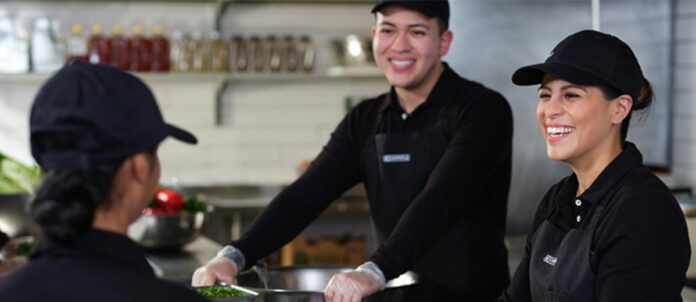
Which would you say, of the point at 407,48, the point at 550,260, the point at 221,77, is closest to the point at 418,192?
the point at 407,48

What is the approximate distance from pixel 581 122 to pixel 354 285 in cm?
56

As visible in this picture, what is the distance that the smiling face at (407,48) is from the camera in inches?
114

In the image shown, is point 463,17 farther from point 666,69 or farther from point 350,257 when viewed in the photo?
point 350,257

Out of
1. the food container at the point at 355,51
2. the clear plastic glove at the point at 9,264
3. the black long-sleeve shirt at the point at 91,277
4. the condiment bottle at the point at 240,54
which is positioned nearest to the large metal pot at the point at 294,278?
the clear plastic glove at the point at 9,264

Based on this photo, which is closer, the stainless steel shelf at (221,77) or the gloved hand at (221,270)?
the gloved hand at (221,270)

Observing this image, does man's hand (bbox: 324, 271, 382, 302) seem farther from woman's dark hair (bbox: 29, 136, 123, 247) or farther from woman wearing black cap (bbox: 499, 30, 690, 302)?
woman's dark hair (bbox: 29, 136, 123, 247)

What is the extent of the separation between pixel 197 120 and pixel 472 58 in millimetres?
2612

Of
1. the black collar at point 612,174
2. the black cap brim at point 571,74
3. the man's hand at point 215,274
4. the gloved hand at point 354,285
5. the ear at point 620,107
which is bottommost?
the man's hand at point 215,274

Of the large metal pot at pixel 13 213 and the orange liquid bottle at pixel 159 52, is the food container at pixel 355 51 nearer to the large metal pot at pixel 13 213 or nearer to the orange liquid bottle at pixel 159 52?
the orange liquid bottle at pixel 159 52

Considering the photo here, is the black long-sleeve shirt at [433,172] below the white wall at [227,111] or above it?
above

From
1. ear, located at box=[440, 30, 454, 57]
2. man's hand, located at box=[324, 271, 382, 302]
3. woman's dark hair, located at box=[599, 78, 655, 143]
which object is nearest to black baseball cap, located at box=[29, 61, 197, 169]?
man's hand, located at box=[324, 271, 382, 302]

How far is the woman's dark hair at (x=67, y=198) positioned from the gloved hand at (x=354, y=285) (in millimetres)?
807

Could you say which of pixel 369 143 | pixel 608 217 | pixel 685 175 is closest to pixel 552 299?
pixel 608 217

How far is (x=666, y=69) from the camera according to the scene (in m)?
5.20
